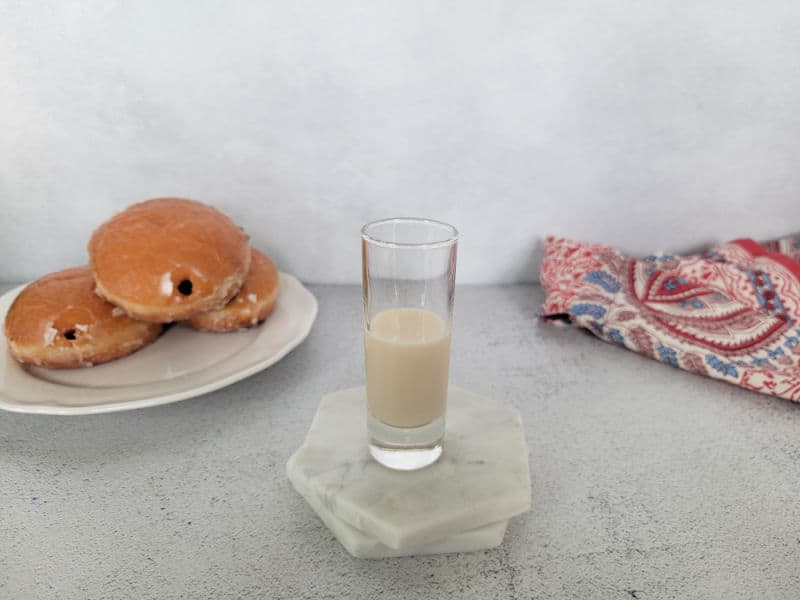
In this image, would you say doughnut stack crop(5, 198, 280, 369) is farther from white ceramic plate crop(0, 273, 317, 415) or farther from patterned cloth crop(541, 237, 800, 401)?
patterned cloth crop(541, 237, 800, 401)

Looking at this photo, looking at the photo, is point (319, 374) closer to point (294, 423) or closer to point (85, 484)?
point (294, 423)

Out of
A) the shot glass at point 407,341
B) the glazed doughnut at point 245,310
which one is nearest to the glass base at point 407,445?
the shot glass at point 407,341

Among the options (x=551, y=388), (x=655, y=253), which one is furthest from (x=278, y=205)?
(x=655, y=253)

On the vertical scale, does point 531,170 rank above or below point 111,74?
below

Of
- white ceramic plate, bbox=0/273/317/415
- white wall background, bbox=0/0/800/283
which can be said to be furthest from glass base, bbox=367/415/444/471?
white wall background, bbox=0/0/800/283

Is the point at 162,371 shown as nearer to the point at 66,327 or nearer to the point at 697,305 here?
the point at 66,327

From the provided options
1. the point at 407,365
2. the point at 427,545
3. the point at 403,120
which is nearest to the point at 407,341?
the point at 407,365
